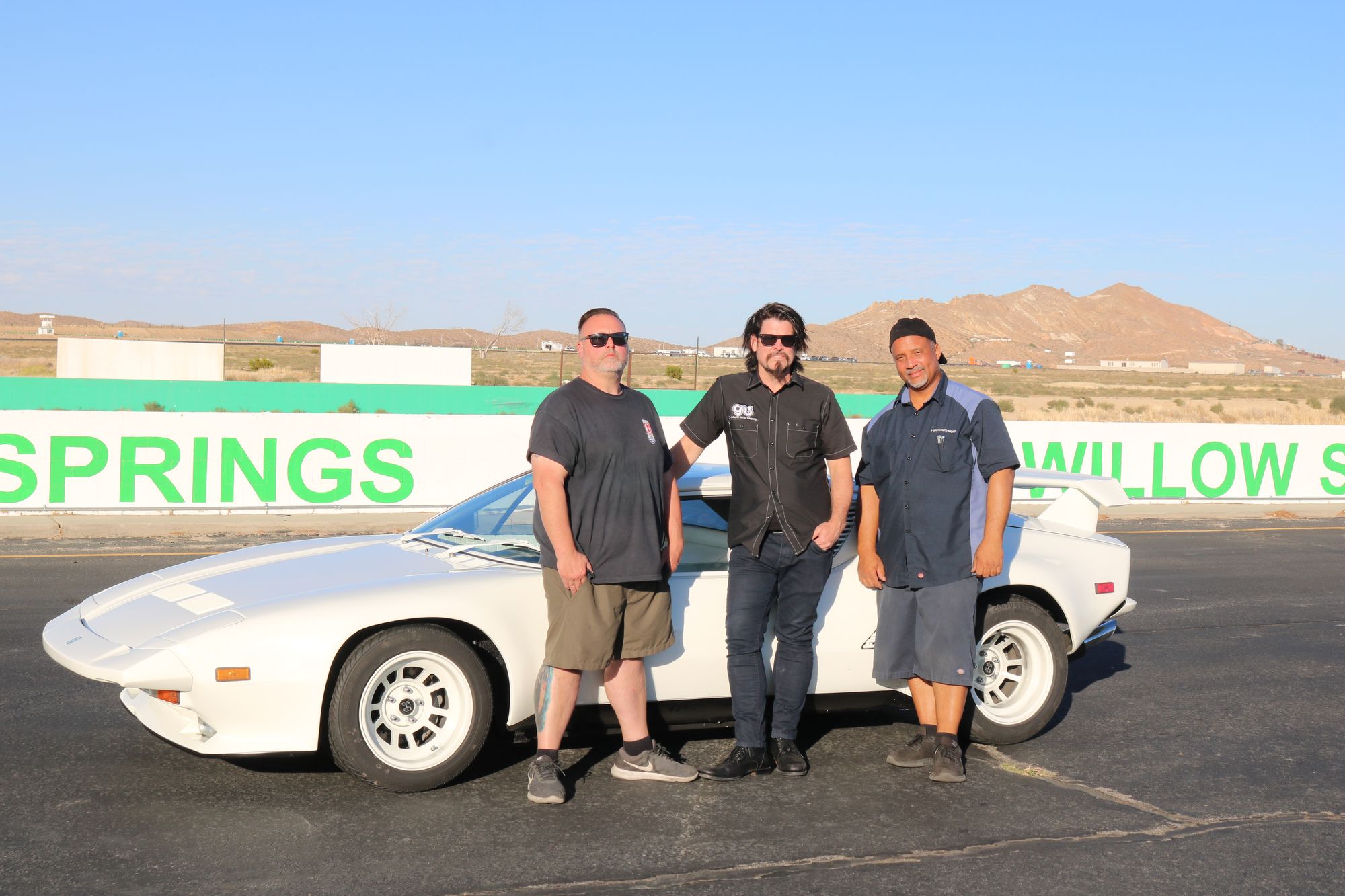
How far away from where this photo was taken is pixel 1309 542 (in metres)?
14.2

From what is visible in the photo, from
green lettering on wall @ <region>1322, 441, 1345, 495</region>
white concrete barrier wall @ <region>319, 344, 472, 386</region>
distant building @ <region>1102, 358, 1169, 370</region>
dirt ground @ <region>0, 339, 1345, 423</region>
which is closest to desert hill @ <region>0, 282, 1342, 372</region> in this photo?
Result: distant building @ <region>1102, 358, 1169, 370</region>

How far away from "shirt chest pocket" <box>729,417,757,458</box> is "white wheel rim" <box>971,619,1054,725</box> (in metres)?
1.55

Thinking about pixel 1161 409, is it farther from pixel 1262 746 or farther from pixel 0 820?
pixel 0 820

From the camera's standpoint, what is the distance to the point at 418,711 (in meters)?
4.79

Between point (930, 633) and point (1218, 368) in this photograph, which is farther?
point (1218, 368)

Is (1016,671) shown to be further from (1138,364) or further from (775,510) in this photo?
(1138,364)

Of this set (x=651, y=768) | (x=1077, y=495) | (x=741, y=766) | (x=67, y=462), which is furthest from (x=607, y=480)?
(x=67, y=462)

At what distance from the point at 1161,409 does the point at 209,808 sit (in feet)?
171

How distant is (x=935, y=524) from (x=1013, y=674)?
115 centimetres

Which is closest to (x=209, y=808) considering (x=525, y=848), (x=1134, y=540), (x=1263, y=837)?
(x=525, y=848)

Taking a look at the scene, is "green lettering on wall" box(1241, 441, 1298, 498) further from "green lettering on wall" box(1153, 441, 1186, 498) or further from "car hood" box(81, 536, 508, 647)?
"car hood" box(81, 536, 508, 647)

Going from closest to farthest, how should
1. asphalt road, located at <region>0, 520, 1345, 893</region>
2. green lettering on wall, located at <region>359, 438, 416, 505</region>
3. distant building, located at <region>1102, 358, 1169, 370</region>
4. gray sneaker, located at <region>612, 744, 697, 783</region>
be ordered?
asphalt road, located at <region>0, 520, 1345, 893</region>
gray sneaker, located at <region>612, 744, 697, 783</region>
green lettering on wall, located at <region>359, 438, 416, 505</region>
distant building, located at <region>1102, 358, 1169, 370</region>

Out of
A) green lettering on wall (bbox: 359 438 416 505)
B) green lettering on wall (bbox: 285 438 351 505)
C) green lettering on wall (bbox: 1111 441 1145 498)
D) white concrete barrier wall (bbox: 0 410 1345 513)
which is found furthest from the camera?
green lettering on wall (bbox: 1111 441 1145 498)

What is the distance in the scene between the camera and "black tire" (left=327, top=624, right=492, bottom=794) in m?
4.64
